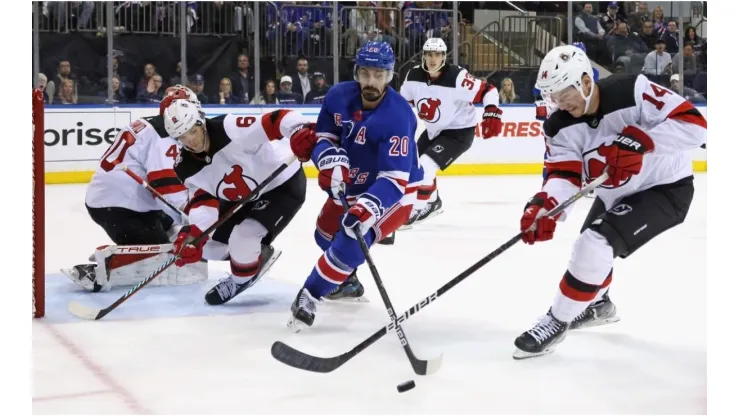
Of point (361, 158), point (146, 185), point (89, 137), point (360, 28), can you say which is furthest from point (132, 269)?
point (360, 28)

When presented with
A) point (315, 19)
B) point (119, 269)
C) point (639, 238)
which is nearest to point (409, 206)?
point (639, 238)

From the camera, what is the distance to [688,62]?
976cm

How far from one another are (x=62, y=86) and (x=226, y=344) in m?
5.62

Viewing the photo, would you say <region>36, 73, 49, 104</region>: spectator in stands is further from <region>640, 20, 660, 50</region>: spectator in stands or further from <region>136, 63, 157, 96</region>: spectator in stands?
<region>640, 20, 660, 50</region>: spectator in stands

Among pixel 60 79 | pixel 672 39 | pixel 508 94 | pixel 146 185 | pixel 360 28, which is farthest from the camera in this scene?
pixel 672 39

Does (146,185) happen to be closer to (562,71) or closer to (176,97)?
(176,97)

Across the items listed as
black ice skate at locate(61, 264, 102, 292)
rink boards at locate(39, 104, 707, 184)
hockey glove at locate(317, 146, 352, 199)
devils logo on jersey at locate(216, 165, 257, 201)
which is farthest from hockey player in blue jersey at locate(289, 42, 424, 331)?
rink boards at locate(39, 104, 707, 184)

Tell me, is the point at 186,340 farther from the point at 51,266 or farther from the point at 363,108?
the point at 51,266

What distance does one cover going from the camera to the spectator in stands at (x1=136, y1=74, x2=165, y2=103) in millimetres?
8359

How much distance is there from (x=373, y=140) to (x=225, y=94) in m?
5.68

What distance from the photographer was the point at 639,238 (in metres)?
2.80

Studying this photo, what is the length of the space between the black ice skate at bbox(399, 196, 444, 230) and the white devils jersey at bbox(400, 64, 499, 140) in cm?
42

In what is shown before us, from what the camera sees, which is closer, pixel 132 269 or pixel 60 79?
pixel 132 269

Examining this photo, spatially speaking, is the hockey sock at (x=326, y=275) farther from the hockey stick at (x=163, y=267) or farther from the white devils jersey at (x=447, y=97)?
the white devils jersey at (x=447, y=97)
